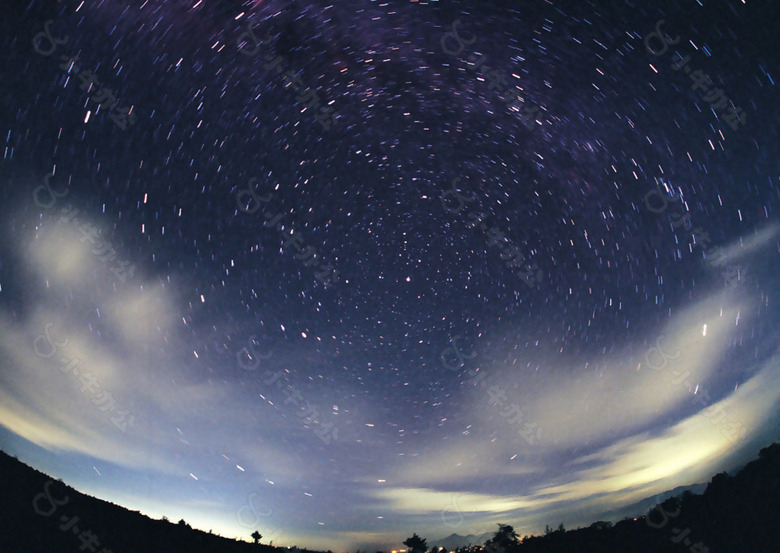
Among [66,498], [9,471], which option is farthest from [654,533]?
[9,471]

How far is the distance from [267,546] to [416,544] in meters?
27.7

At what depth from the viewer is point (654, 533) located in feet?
93.2

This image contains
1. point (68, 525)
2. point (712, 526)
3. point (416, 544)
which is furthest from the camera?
point (416, 544)

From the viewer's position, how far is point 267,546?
35656 mm

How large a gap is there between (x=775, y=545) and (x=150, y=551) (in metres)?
36.6

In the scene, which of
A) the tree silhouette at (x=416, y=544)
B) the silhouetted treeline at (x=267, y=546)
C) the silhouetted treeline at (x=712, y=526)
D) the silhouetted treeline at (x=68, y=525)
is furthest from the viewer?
the tree silhouette at (x=416, y=544)

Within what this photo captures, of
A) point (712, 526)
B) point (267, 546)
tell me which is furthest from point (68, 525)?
point (712, 526)

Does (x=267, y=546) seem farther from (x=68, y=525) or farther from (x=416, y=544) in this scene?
(x=416, y=544)

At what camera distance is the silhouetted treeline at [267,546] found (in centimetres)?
2070

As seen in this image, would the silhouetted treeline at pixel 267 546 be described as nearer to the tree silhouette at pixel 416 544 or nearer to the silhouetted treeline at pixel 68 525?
the silhouetted treeline at pixel 68 525

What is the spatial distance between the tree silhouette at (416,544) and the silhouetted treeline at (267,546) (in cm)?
2408

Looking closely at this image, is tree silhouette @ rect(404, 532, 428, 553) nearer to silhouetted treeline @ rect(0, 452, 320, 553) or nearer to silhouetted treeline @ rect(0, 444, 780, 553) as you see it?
silhouetted treeline @ rect(0, 444, 780, 553)

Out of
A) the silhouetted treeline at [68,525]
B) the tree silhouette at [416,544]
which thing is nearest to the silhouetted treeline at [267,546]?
the silhouetted treeline at [68,525]

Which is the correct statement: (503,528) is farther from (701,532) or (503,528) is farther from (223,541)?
(223,541)
